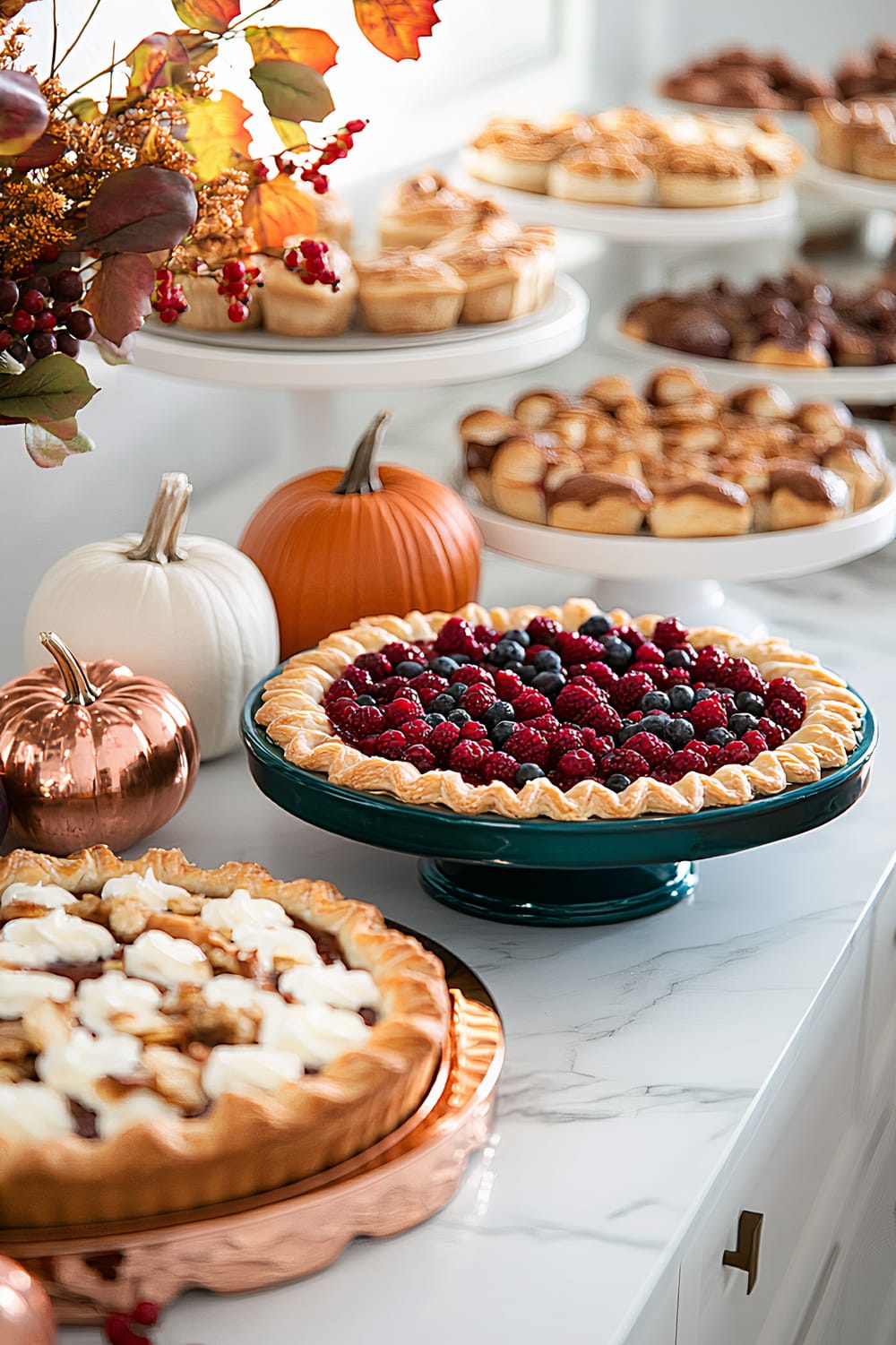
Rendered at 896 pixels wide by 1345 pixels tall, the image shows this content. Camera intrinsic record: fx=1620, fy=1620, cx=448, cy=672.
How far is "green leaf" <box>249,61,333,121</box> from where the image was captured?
88 cm

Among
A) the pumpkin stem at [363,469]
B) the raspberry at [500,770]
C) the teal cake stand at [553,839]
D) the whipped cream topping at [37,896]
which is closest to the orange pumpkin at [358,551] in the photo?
the pumpkin stem at [363,469]

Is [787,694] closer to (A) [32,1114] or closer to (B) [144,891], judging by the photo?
(B) [144,891]

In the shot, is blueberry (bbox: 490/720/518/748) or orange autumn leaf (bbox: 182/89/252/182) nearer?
orange autumn leaf (bbox: 182/89/252/182)

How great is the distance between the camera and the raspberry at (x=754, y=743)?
3.51 feet

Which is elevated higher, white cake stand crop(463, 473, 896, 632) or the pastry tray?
the pastry tray

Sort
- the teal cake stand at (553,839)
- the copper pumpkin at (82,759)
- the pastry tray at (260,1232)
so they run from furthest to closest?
the copper pumpkin at (82,759), the teal cake stand at (553,839), the pastry tray at (260,1232)

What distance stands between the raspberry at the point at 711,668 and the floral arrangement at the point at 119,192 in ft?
1.35

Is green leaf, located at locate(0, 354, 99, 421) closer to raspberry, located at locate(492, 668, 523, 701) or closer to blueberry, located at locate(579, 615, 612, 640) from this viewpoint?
raspberry, located at locate(492, 668, 523, 701)

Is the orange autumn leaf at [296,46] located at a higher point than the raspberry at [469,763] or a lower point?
higher

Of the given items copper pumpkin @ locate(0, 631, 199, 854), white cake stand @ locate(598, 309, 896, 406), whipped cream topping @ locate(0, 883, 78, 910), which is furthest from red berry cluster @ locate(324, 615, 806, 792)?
white cake stand @ locate(598, 309, 896, 406)

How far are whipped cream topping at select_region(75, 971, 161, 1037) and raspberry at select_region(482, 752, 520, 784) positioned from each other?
284mm

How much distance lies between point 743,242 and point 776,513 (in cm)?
184

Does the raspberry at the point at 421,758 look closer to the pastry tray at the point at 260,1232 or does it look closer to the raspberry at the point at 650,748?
the raspberry at the point at 650,748

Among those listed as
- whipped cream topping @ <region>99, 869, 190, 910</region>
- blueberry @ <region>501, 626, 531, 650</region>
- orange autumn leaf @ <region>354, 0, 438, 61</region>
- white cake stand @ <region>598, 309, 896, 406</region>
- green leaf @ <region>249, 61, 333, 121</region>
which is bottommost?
white cake stand @ <region>598, 309, 896, 406</region>
